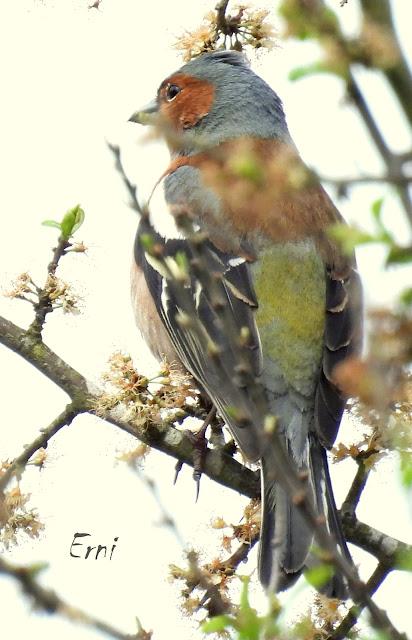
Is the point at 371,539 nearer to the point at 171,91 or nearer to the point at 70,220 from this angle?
the point at 70,220

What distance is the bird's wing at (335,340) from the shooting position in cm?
459

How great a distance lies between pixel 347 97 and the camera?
4.82 feet

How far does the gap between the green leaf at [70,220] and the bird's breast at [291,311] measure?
3.71ft

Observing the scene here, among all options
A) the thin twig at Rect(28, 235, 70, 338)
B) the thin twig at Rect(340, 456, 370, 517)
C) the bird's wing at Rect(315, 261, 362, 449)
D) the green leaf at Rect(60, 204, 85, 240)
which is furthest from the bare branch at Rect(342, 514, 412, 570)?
the green leaf at Rect(60, 204, 85, 240)

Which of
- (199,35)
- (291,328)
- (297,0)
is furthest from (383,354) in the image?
(199,35)

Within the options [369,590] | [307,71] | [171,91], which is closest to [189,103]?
[171,91]

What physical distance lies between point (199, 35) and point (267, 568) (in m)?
2.62

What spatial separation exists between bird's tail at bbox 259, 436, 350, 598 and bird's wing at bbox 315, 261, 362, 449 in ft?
0.80

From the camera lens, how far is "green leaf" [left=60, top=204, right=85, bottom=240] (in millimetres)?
4094

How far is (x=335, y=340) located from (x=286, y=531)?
111 cm

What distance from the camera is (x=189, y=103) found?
6.60 metres

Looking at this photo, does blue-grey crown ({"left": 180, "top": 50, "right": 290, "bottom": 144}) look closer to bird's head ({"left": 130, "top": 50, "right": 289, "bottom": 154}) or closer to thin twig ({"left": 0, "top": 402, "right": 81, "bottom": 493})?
bird's head ({"left": 130, "top": 50, "right": 289, "bottom": 154})

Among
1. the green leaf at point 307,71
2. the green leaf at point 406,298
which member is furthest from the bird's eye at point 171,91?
the green leaf at point 406,298

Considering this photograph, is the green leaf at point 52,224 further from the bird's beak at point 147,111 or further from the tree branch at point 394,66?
the tree branch at point 394,66
